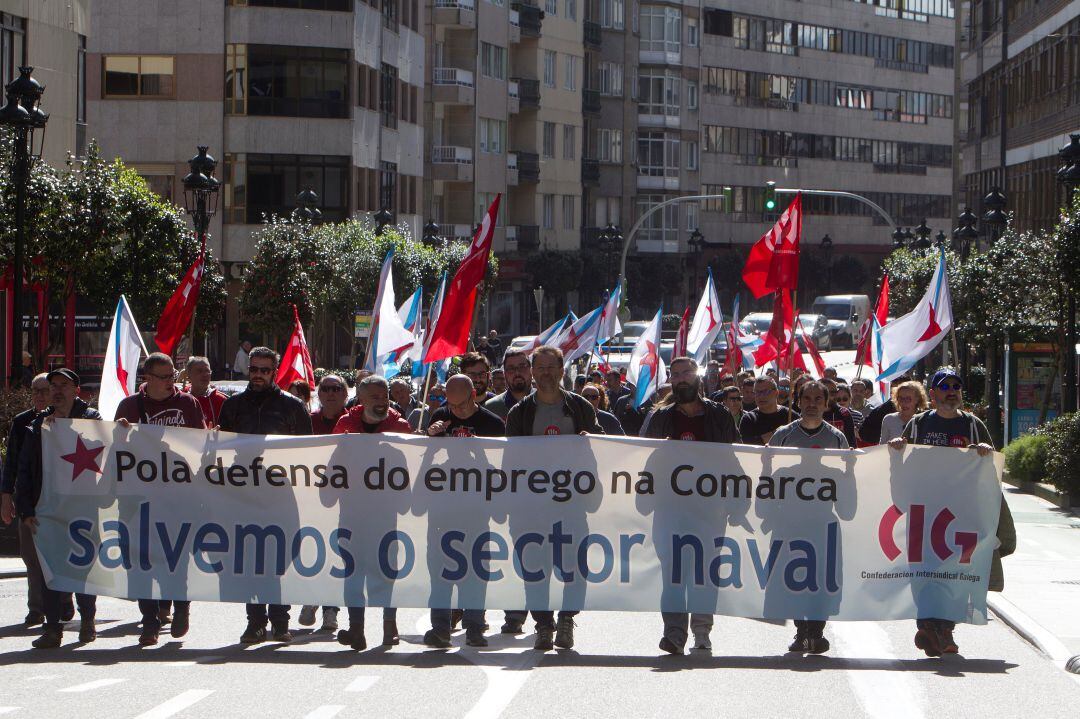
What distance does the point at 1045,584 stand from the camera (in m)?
15.7

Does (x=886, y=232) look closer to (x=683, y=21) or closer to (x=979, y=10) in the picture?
(x=683, y=21)

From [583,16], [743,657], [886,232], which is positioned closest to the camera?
[743,657]

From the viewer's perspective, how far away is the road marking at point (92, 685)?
986 centimetres

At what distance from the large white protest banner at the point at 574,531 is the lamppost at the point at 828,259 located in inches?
3084

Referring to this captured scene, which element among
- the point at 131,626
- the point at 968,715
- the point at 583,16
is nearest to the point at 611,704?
the point at 968,715

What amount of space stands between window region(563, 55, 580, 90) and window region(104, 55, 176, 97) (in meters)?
31.5

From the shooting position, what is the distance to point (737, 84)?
9806 cm

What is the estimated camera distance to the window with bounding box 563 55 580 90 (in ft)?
270

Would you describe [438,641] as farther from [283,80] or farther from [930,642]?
[283,80]

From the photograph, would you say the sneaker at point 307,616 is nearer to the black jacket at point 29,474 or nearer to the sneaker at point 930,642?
the black jacket at point 29,474

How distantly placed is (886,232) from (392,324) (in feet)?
292

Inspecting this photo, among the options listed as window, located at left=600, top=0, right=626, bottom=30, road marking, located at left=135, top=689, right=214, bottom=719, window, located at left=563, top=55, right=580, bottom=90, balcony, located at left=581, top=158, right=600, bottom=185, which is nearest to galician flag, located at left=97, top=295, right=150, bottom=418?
road marking, located at left=135, top=689, right=214, bottom=719

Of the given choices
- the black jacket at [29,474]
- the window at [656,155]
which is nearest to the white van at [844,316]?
the window at [656,155]

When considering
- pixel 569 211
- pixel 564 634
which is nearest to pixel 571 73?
pixel 569 211
